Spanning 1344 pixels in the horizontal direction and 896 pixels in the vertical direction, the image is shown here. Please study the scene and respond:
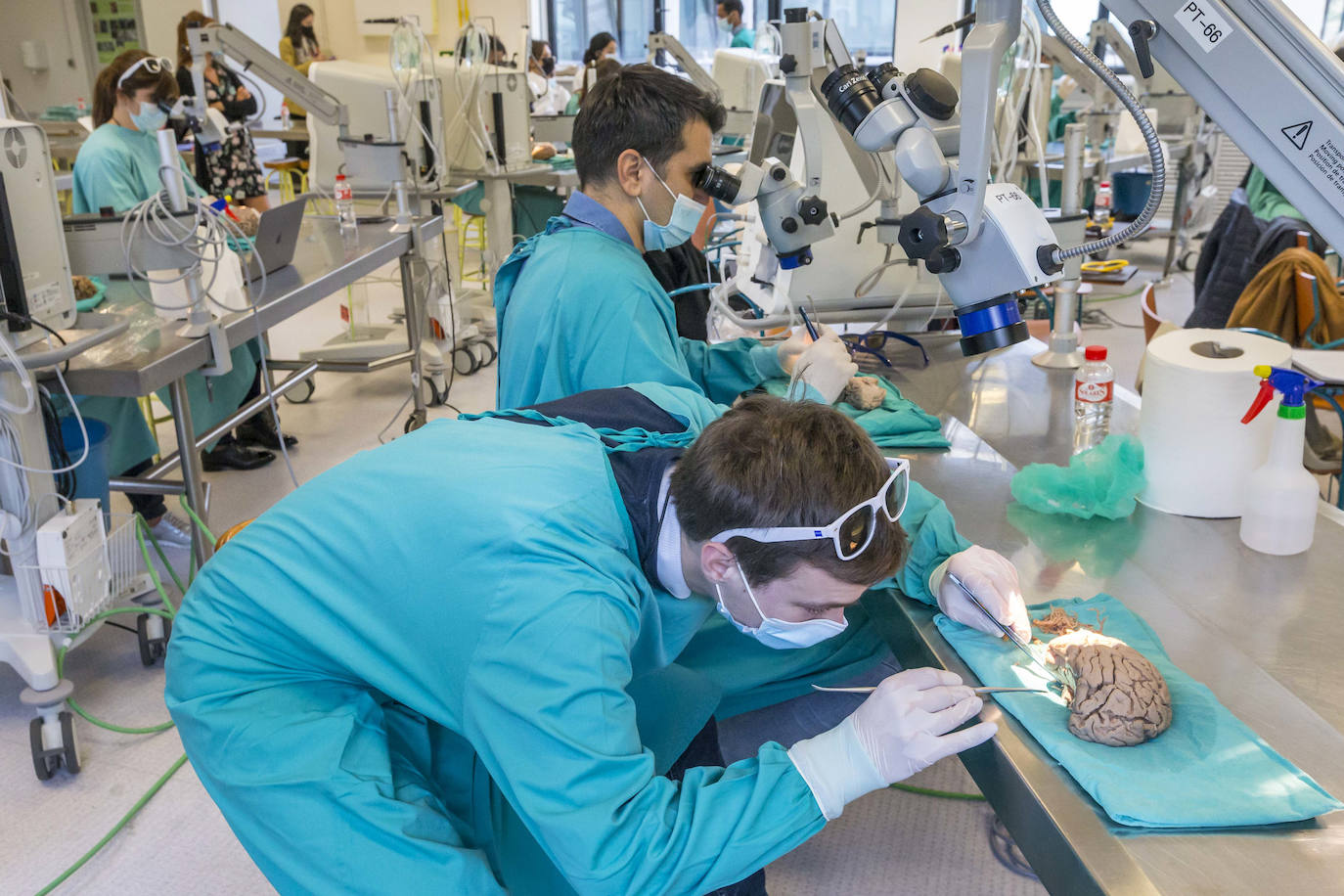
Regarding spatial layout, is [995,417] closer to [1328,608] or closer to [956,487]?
[956,487]

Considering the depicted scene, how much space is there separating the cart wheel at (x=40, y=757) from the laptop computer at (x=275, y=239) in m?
1.20

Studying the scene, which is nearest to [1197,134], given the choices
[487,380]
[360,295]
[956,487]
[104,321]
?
[487,380]

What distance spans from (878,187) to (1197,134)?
194 inches

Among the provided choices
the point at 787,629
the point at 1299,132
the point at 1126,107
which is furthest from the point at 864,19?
the point at 1299,132

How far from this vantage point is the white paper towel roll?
4.96 ft

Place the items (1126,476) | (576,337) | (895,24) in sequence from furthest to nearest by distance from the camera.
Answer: (895,24)
(576,337)
(1126,476)

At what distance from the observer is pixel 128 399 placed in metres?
3.11

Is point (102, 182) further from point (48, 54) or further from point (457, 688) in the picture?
point (48, 54)

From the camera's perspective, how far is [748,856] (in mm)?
1105

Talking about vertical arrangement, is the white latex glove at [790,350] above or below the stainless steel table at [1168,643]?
above

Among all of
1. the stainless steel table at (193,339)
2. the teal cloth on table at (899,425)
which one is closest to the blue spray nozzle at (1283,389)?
the teal cloth on table at (899,425)

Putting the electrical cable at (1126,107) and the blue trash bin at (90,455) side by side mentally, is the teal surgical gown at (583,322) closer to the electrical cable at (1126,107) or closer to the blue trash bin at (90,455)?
the electrical cable at (1126,107)

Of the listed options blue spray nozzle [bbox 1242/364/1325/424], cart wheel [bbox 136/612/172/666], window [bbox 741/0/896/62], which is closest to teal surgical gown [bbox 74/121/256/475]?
cart wheel [bbox 136/612/172/666]

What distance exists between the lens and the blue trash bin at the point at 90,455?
2.63 m
